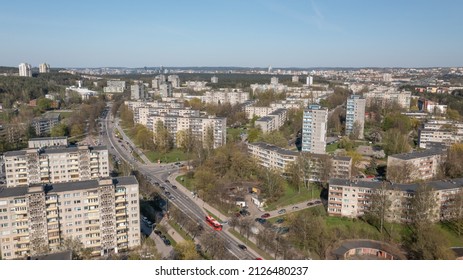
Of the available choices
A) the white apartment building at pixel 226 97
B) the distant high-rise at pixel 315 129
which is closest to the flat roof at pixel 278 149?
the distant high-rise at pixel 315 129

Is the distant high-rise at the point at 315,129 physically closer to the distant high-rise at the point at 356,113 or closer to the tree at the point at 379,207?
the distant high-rise at the point at 356,113

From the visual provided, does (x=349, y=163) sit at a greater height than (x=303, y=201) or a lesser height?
greater

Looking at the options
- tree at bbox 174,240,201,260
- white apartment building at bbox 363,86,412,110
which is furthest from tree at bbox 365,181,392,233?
white apartment building at bbox 363,86,412,110

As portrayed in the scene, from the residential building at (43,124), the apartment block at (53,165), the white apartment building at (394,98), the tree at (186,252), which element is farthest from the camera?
the white apartment building at (394,98)

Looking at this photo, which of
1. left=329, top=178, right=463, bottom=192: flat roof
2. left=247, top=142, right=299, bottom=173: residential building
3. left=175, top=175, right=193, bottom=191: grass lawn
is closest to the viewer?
left=329, top=178, right=463, bottom=192: flat roof

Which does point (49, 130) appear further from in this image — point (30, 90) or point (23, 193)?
point (23, 193)

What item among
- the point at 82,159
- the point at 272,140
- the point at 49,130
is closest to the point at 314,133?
the point at 272,140

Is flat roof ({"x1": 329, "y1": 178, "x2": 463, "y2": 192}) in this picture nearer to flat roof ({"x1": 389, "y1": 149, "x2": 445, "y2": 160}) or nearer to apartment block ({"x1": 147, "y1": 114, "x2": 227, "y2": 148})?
flat roof ({"x1": 389, "y1": 149, "x2": 445, "y2": 160})
